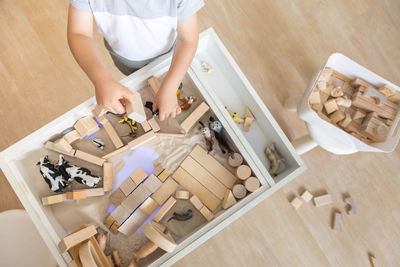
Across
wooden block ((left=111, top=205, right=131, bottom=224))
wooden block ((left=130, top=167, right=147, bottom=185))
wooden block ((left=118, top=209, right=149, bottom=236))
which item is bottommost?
wooden block ((left=118, top=209, right=149, bottom=236))

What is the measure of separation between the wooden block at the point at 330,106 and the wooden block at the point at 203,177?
0.54m

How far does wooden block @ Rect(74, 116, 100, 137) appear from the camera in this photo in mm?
688

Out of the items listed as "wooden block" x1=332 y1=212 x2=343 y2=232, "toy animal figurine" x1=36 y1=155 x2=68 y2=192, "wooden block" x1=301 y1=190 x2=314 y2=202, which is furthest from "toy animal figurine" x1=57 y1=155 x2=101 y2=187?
"wooden block" x1=332 y1=212 x2=343 y2=232

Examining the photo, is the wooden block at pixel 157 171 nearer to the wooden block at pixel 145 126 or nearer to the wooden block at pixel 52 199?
the wooden block at pixel 145 126

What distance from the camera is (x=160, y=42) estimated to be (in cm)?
70

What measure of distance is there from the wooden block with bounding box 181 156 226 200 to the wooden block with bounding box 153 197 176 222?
3.7 inches

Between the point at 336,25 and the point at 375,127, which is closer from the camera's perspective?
the point at 375,127

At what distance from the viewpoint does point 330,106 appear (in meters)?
0.95

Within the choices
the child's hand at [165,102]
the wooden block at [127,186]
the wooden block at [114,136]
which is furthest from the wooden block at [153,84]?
the wooden block at [127,186]

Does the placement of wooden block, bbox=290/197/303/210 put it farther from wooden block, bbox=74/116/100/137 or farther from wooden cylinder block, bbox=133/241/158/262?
wooden block, bbox=74/116/100/137

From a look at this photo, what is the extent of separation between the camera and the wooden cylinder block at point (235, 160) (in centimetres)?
71

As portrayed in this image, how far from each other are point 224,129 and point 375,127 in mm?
601

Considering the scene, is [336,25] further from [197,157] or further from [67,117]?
[67,117]

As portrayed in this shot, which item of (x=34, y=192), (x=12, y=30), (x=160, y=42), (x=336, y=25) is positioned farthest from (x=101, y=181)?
(x=336, y=25)
